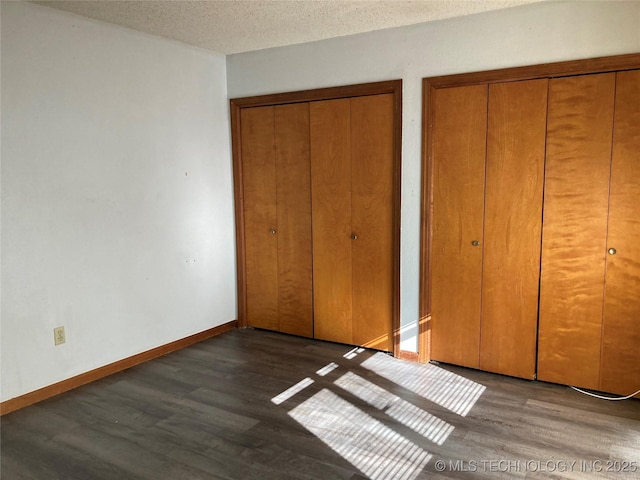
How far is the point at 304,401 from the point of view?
2.90 m

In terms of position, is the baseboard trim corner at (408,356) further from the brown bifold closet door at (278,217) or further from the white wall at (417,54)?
the brown bifold closet door at (278,217)

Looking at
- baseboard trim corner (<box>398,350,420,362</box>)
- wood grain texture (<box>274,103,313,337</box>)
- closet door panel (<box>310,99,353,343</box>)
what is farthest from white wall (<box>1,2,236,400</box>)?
baseboard trim corner (<box>398,350,420,362</box>)

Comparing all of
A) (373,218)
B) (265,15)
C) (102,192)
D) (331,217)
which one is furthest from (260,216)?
(265,15)

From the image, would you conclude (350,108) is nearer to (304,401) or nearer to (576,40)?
(576,40)

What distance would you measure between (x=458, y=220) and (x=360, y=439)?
1615mm

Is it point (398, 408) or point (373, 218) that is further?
point (373, 218)

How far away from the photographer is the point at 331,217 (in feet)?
12.5

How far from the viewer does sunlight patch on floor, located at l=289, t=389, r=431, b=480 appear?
2227 mm

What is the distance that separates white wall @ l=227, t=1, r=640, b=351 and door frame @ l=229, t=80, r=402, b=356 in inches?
1.9

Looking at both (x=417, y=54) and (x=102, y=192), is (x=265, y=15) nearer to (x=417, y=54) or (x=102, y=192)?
(x=417, y=54)

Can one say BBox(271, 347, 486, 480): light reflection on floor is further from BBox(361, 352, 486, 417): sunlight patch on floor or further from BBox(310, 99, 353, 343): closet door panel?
BBox(310, 99, 353, 343): closet door panel

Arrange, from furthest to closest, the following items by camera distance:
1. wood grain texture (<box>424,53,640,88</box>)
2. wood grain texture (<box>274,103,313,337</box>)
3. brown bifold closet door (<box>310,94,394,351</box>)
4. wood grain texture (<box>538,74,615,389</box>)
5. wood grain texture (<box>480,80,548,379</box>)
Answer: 1. wood grain texture (<box>274,103,313,337</box>)
2. brown bifold closet door (<box>310,94,394,351</box>)
3. wood grain texture (<box>480,80,548,379</box>)
4. wood grain texture (<box>538,74,615,389</box>)
5. wood grain texture (<box>424,53,640,88</box>)

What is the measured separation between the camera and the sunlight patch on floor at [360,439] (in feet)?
7.30

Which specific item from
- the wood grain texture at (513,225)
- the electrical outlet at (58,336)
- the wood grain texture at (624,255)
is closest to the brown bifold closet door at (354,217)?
the wood grain texture at (513,225)
